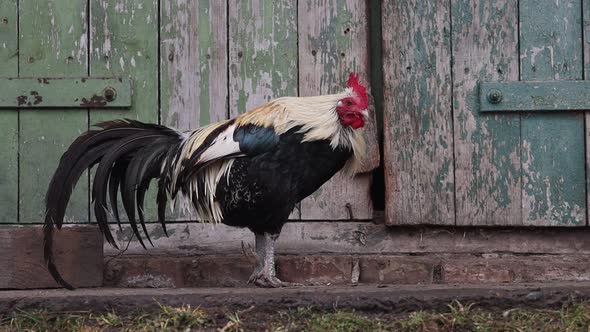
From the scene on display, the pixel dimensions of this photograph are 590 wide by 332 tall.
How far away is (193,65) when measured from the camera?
5.64 meters

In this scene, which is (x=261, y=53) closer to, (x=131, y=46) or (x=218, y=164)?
(x=131, y=46)

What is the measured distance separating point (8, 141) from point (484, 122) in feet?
8.53

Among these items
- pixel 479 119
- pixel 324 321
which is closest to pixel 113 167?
pixel 324 321

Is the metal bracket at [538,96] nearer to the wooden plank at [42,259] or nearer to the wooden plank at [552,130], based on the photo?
the wooden plank at [552,130]

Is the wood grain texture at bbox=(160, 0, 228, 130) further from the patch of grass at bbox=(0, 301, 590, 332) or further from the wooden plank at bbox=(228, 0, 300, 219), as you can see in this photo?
the patch of grass at bbox=(0, 301, 590, 332)

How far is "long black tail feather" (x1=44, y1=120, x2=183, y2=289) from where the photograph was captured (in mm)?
4613

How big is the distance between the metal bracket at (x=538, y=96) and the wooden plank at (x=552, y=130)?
5 cm

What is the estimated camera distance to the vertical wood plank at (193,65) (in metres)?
5.64

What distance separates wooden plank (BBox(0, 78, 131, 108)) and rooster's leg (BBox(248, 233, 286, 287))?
1222mm

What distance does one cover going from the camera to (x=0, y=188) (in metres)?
5.61

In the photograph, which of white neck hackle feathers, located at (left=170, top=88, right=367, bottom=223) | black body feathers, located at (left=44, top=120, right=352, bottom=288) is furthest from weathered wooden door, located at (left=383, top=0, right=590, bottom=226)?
black body feathers, located at (left=44, top=120, right=352, bottom=288)

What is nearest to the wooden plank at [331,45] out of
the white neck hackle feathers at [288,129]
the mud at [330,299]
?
the white neck hackle feathers at [288,129]

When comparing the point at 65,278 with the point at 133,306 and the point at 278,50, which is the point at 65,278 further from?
the point at 278,50

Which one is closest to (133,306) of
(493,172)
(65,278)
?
(65,278)
